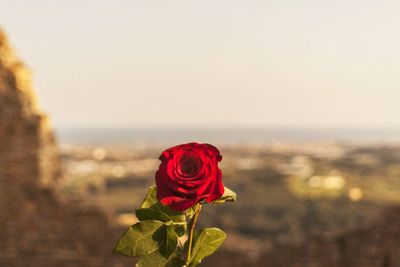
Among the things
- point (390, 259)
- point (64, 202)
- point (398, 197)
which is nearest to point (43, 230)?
point (64, 202)

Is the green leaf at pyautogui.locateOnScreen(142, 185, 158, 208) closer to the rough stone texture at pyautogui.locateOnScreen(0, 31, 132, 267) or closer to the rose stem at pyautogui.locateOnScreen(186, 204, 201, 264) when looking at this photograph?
the rose stem at pyautogui.locateOnScreen(186, 204, 201, 264)

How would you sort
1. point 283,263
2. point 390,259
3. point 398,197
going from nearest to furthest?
point 390,259, point 283,263, point 398,197

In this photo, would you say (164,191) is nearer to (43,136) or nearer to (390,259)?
(390,259)

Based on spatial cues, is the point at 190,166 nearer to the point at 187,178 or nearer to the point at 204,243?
the point at 187,178

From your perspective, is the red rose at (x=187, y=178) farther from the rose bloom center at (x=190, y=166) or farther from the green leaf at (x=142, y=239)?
the green leaf at (x=142, y=239)

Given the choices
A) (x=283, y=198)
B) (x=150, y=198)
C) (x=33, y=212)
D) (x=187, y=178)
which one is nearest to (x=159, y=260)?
(x=150, y=198)

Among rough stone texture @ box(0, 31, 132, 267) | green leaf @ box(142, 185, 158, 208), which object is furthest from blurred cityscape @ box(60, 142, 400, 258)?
green leaf @ box(142, 185, 158, 208)
